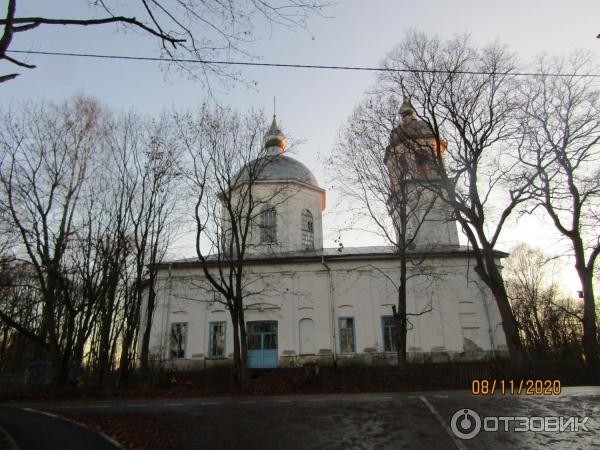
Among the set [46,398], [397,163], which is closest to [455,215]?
A: [397,163]

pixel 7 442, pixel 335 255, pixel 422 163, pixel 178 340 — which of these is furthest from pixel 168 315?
pixel 422 163

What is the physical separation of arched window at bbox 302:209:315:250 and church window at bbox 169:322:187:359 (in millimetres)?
9504

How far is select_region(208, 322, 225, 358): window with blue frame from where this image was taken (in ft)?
77.3

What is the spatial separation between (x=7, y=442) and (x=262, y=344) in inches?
637

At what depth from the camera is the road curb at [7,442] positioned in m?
7.62

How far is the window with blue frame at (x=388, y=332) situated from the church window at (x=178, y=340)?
12.0 meters

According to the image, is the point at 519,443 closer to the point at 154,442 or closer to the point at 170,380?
the point at 154,442

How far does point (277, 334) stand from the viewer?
2369 centimetres

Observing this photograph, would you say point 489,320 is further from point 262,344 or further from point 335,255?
point 262,344

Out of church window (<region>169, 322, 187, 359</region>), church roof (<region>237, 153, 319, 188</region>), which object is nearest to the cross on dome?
church roof (<region>237, 153, 319, 188</region>)

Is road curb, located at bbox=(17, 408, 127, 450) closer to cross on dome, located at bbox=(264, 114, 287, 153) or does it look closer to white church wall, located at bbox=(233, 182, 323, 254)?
white church wall, located at bbox=(233, 182, 323, 254)

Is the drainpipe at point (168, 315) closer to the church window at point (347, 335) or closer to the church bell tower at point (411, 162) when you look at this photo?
the church window at point (347, 335)

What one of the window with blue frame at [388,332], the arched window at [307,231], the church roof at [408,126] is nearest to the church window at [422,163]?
the church roof at [408,126]

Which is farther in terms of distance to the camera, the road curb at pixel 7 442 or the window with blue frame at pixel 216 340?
the window with blue frame at pixel 216 340
